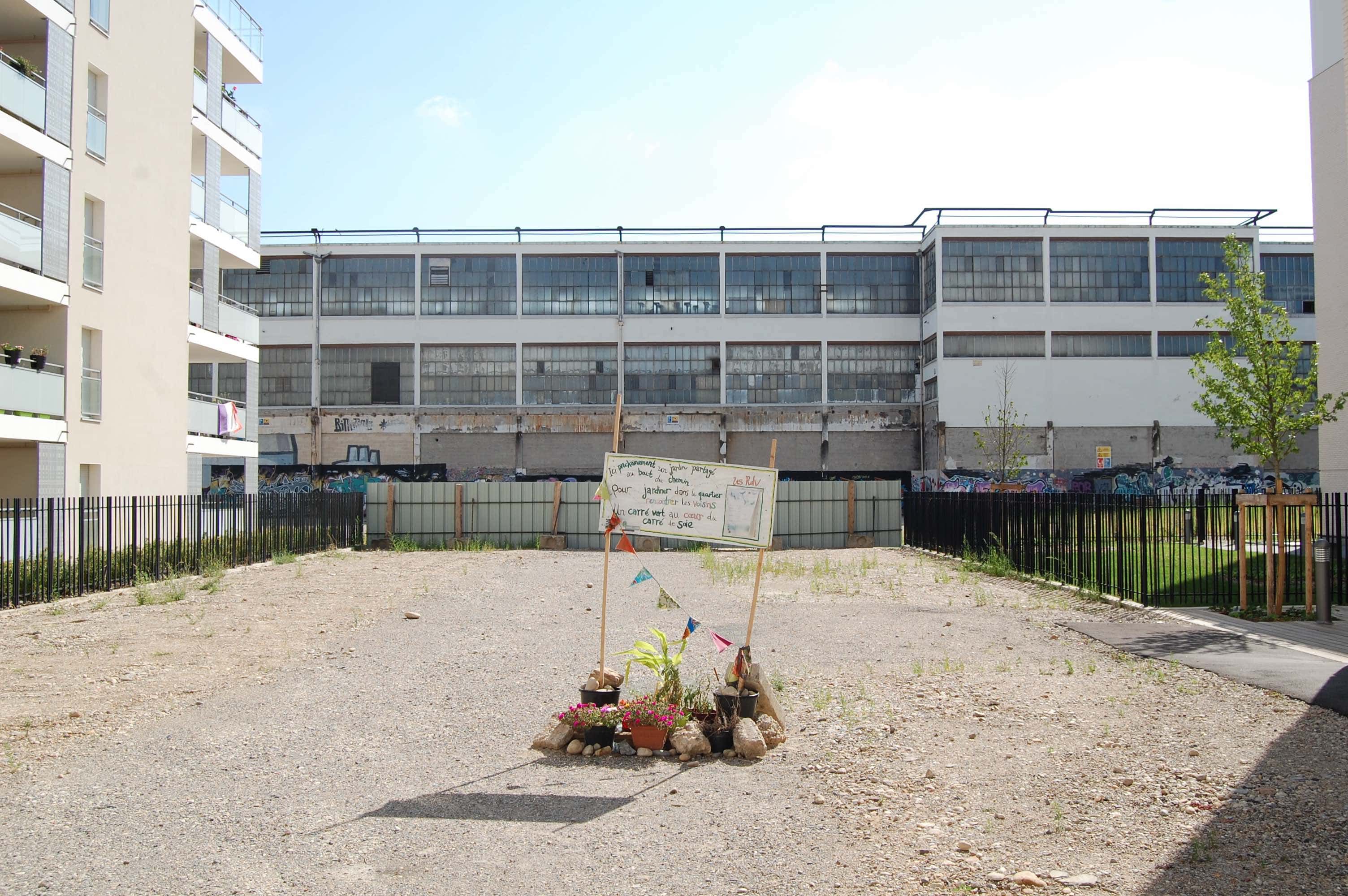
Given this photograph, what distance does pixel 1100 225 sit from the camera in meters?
45.3

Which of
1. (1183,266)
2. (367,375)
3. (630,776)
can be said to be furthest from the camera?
(367,375)

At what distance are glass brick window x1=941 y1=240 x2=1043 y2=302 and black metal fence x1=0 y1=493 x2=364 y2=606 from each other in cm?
3014

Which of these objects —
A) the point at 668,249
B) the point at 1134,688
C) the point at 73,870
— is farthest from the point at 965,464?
the point at 73,870

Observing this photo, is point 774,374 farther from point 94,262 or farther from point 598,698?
point 598,698

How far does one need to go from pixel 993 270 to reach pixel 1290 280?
553 inches

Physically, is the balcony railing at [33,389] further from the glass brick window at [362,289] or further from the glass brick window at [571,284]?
the glass brick window at [571,284]

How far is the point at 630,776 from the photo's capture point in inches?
254

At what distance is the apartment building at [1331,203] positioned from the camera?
18531 mm

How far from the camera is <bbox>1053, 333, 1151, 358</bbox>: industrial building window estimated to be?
44.5 metres

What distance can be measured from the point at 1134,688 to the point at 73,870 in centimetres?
780

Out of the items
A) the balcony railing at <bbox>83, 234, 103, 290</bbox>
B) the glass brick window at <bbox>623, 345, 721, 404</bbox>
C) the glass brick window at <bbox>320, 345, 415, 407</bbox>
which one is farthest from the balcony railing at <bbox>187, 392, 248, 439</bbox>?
the glass brick window at <bbox>623, 345, 721, 404</bbox>

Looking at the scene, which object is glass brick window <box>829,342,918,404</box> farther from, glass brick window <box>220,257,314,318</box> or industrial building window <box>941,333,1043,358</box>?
glass brick window <box>220,257,314,318</box>

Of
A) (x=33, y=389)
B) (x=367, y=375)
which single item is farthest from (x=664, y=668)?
(x=367, y=375)

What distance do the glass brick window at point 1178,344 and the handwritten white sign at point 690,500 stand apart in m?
42.3
